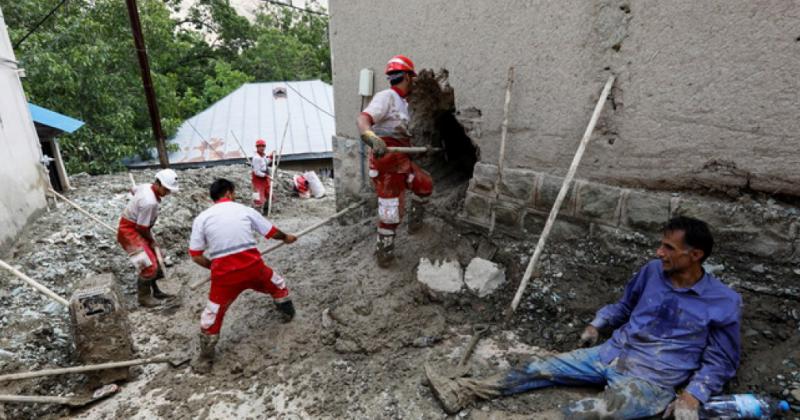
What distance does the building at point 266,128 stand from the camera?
12977mm

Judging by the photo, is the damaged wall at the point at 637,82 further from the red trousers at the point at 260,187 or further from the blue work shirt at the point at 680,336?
the red trousers at the point at 260,187

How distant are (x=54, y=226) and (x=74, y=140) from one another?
6.72 meters

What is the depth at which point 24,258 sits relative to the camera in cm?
502

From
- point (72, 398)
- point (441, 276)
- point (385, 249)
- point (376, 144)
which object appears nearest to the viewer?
point (72, 398)

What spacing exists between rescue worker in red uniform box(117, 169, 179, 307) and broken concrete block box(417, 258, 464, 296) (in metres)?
2.84

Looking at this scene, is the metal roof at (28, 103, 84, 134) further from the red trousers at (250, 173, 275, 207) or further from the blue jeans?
the blue jeans

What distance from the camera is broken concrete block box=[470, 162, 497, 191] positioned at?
3805mm

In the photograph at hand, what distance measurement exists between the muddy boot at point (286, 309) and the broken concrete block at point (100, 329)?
1.21 m

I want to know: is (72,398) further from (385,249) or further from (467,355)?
(467,355)

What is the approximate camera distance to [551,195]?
135 inches

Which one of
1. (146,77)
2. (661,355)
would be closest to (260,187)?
(146,77)

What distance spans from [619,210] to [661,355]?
1.08 metres

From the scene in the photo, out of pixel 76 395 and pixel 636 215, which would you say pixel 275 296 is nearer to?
pixel 76 395

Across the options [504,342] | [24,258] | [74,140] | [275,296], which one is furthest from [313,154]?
[504,342]
